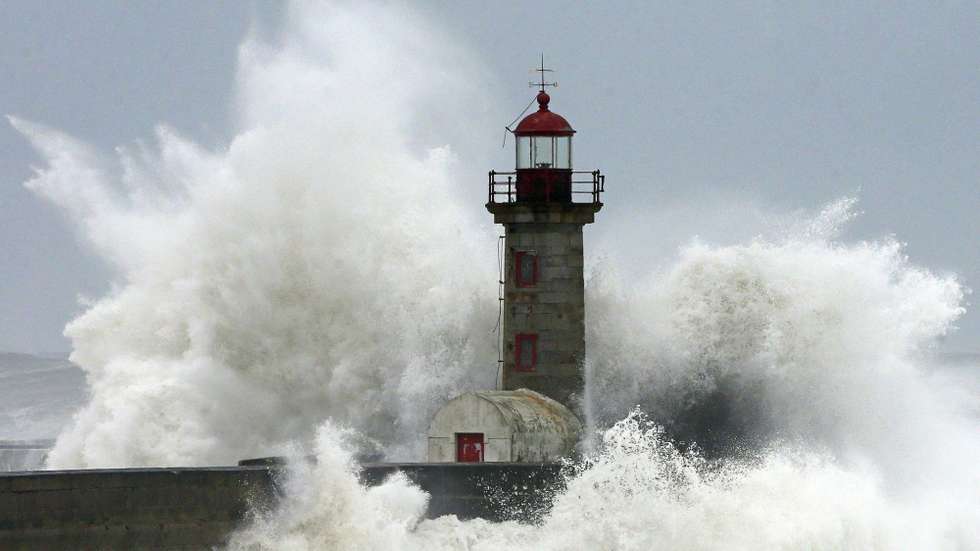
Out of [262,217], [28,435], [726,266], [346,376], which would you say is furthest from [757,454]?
[28,435]

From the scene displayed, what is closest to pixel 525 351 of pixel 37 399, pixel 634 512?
pixel 634 512

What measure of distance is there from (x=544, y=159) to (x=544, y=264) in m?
1.10

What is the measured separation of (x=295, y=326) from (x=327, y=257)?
36.6 inches

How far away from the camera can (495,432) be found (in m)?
18.4

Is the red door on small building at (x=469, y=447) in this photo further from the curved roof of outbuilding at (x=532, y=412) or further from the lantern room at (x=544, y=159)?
the lantern room at (x=544, y=159)

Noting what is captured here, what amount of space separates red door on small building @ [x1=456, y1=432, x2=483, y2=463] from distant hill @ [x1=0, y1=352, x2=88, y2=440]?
16.7 metres

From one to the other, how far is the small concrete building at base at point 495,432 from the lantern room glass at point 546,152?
2.61 metres

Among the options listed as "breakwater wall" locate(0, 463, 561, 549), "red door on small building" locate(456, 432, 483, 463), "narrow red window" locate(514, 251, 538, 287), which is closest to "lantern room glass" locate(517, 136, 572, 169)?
"narrow red window" locate(514, 251, 538, 287)

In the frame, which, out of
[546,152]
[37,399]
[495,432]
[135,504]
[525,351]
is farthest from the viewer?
[37,399]

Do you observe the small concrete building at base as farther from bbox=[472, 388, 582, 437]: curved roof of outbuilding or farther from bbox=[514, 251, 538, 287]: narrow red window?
bbox=[514, 251, 538, 287]: narrow red window

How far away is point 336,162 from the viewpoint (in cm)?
2445

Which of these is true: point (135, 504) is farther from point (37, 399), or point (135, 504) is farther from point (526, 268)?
point (37, 399)

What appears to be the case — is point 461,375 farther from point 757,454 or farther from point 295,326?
point 757,454

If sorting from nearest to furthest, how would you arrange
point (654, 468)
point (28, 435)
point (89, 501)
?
point (89, 501) → point (654, 468) → point (28, 435)
